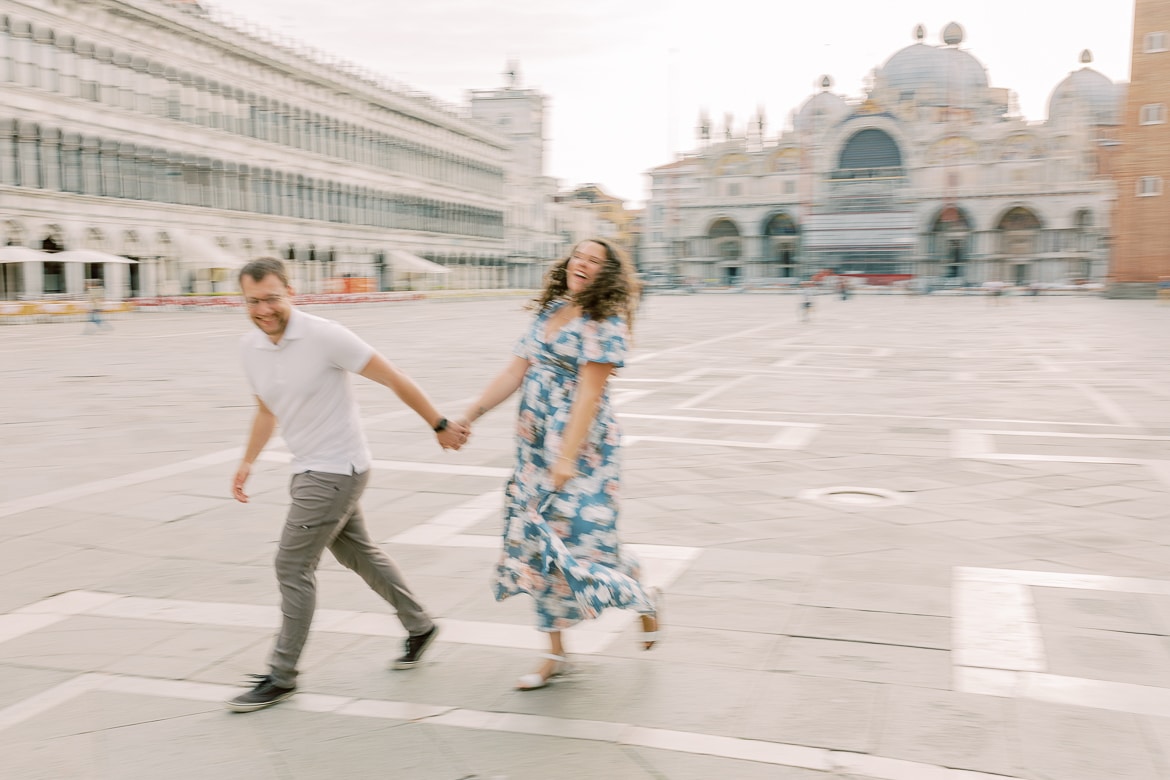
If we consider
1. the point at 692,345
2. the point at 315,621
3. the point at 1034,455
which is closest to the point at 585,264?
the point at 315,621

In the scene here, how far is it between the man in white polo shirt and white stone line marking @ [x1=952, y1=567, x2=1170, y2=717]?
8.08 feet

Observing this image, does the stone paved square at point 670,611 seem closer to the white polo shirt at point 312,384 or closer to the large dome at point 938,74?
the white polo shirt at point 312,384

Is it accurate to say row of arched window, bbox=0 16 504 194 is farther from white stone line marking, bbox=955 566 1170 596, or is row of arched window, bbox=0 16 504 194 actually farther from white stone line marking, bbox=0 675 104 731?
white stone line marking, bbox=955 566 1170 596

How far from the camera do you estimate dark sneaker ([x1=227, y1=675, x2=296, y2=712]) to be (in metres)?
3.86

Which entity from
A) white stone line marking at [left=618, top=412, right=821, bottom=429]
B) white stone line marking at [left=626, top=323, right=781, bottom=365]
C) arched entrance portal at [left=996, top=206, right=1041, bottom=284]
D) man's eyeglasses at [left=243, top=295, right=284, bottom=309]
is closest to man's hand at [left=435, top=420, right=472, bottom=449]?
man's eyeglasses at [left=243, top=295, right=284, bottom=309]

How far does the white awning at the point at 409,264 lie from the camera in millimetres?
72562

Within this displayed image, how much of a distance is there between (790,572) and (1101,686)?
5.92 feet

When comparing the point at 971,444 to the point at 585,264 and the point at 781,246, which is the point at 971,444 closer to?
the point at 585,264

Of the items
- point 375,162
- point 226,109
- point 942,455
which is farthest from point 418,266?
point 942,455

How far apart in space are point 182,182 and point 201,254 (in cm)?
435

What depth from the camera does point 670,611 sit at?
5008mm

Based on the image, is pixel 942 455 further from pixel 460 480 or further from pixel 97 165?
pixel 97 165

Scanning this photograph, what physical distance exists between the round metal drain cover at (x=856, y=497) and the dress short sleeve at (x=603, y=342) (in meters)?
3.68

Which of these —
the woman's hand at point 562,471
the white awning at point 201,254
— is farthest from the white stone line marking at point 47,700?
the white awning at point 201,254
